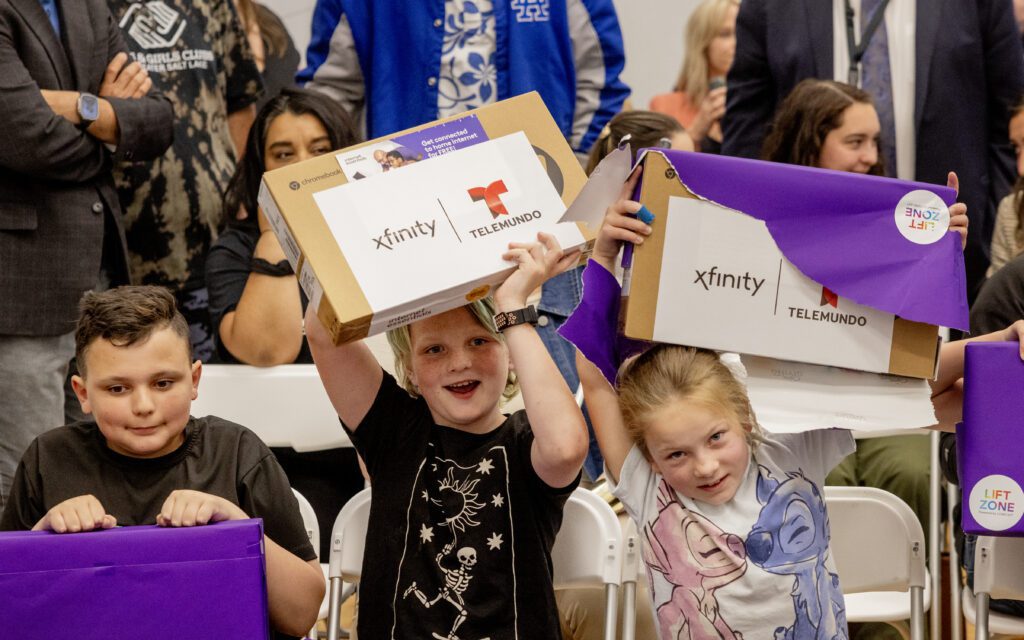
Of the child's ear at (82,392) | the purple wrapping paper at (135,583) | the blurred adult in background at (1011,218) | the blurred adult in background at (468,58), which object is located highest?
the blurred adult in background at (468,58)

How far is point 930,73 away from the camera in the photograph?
13.2ft

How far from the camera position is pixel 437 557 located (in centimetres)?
242

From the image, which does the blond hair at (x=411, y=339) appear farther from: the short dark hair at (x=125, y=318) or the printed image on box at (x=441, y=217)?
the short dark hair at (x=125, y=318)

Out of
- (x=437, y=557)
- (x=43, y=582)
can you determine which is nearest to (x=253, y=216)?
(x=437, y=557)

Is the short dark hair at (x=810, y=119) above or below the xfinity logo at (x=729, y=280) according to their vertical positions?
above

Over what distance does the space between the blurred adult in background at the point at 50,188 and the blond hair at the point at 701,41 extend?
7.79 feet

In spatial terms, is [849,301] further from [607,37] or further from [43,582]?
[607,37]

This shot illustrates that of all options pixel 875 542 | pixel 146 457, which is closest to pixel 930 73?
pixel 875 542

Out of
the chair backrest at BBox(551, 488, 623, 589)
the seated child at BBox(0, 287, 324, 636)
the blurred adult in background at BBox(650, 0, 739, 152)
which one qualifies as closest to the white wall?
the blurred adult in background at BBox(650, 0, 739, 152)

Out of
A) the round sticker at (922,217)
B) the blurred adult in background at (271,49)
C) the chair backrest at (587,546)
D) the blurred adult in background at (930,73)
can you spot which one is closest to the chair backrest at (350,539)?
the chair backrest at (587,546)

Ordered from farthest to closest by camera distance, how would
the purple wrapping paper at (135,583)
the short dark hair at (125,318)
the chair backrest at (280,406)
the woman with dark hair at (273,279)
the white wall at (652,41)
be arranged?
the white wall at (652,41) < the woman with dark hair at (273,279) < the chair backrest at (280,406) < the short dark hair at (125,318) < the purple wrapping paper at (135,583)

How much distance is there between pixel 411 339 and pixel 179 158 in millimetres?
1666

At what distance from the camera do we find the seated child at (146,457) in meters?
2.31

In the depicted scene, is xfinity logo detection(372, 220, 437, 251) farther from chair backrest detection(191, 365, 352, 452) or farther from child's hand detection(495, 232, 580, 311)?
chair backrest detection(191, 365, 352, 452)
